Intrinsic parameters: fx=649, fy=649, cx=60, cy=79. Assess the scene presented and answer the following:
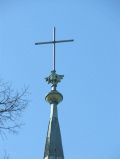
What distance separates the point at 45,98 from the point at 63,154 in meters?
3.84

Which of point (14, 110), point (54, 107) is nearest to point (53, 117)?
point (54, 107)

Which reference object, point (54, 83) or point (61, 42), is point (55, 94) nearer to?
point (54, 83)

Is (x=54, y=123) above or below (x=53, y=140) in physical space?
above

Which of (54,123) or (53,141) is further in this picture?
(54,123)

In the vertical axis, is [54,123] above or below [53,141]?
above

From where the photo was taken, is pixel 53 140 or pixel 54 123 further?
pixel 54 123

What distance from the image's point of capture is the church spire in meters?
31.1

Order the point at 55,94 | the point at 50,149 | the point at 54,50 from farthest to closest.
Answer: the point at 54,50
the point at 55,94
the point at 50,149

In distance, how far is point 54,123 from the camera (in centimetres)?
3328

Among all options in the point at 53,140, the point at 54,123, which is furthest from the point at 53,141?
the point at 54,123

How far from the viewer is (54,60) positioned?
118ft

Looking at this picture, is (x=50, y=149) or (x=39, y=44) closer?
(x=50, y=149)

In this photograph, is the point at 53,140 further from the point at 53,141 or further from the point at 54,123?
the point at 54,123

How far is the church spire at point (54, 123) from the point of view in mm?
31084
